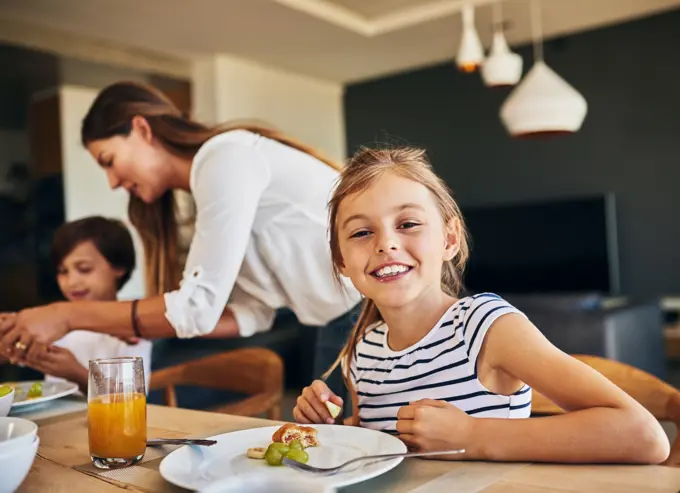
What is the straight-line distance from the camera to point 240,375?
68.9 inches

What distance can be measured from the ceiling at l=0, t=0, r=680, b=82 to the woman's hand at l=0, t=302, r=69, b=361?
3056 mm

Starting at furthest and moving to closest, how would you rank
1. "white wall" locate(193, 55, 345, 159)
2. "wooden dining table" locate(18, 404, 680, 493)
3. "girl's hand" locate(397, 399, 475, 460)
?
"white wall" locate(193, 55, 345, 159)
"girl's hand" locate(397, 399, 475, 460)
"wooden dining table" locate(18, 404, 680, 493)

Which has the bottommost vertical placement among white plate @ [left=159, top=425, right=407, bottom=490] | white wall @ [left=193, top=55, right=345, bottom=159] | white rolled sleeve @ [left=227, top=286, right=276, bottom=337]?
white plate @ [left=159, top=425, right=407, bottom=490]

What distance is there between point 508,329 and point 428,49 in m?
4.66

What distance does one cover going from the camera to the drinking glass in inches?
32.7

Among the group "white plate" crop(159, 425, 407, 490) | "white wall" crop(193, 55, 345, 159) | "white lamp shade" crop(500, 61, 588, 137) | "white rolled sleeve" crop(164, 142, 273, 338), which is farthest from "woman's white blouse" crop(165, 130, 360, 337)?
"white wall" crop(193, 55, 345, 159)

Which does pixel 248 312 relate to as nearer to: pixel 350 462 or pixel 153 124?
pixel 153 124

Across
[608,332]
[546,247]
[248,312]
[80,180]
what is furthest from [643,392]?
[80,180]

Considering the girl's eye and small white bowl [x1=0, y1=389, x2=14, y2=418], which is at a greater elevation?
the girl's eye

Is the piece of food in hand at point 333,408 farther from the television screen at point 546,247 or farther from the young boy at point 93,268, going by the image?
the television screen at point 546,247

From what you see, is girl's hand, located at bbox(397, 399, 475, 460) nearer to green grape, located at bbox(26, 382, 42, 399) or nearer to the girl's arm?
the girl's arm

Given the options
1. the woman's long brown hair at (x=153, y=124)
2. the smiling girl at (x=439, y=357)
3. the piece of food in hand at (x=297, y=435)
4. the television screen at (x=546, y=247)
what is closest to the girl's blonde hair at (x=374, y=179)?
the smiling girl at (x=439, y=357)

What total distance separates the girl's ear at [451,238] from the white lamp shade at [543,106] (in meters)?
2.35

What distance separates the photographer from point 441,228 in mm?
1063
